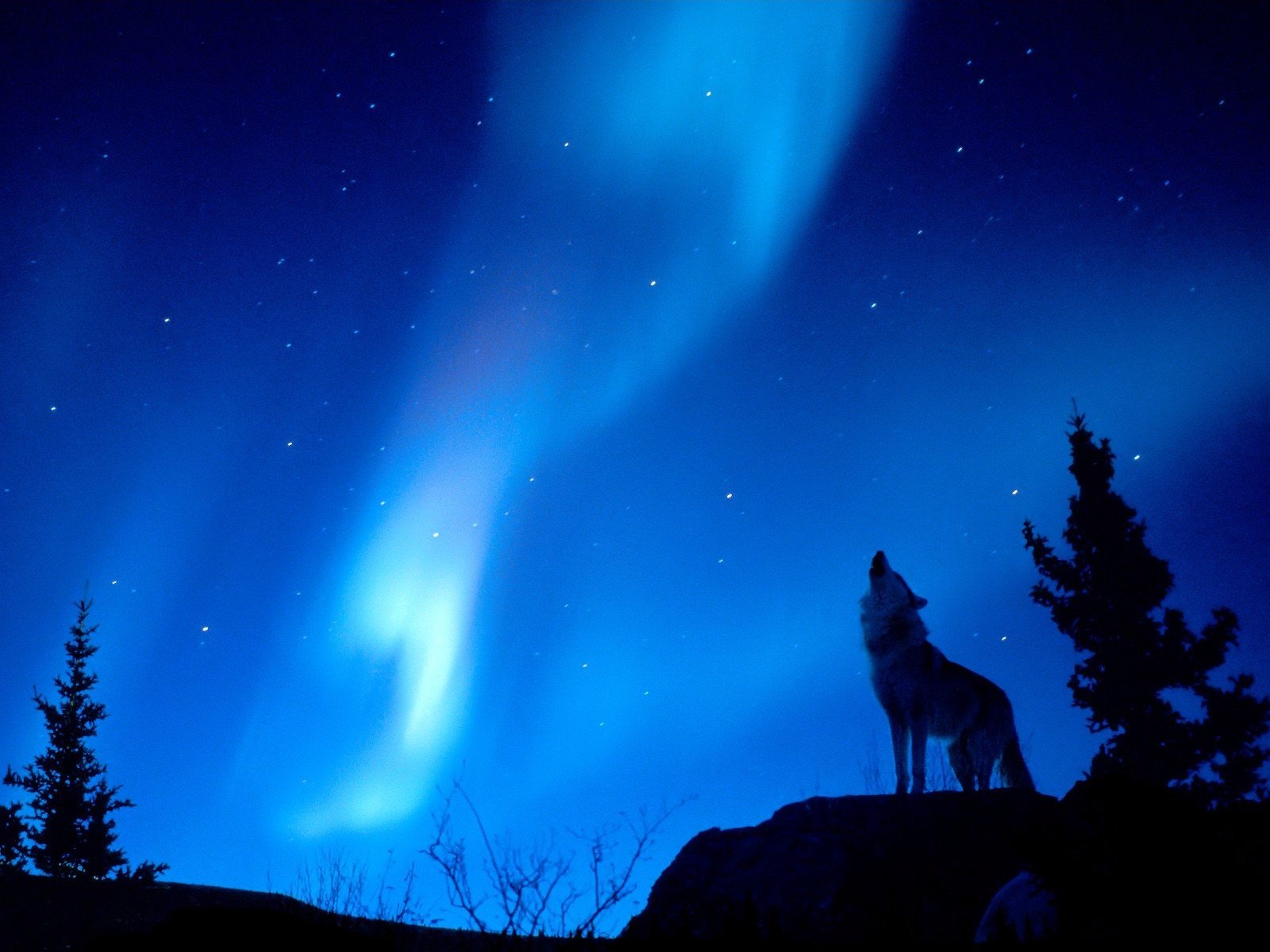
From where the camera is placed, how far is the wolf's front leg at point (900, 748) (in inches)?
463

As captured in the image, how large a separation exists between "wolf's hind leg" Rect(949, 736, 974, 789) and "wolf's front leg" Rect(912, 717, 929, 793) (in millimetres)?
790

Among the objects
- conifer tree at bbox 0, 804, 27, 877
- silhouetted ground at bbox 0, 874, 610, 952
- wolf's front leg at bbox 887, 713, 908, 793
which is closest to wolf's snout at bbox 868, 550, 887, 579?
wolf's front leg at bbox 887, 713, 908, 793

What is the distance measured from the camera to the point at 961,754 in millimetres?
12711

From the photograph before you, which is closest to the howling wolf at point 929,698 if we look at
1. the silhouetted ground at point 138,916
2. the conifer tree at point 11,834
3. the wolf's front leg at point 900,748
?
the wolf's front leg at point 900,748

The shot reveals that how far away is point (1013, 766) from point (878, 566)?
12.6 ft

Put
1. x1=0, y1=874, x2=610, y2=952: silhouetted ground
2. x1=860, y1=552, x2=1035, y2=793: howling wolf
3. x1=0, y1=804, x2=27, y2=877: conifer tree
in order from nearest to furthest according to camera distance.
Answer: x1=0, y1=874, x2=610, y2=952: silhouetted ground < x1=860, y1=552, x2=1035, y2=793: howling wolf < x1=0, y1=804, x2=27, y2=877: conifer tree

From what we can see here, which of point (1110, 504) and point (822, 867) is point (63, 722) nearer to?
point (822, 867)

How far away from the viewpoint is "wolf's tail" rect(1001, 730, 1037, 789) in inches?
502

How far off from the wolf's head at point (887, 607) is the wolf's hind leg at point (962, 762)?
5.87 ft

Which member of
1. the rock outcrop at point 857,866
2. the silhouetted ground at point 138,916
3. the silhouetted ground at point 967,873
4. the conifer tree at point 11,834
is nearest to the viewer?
the silhouetted ground at point 967,873

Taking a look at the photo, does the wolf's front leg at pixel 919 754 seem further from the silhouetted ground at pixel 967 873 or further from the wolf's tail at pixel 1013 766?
the wolf's tail at pixel 1013 766

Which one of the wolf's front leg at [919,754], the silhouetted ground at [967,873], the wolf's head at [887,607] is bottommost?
the silhouetted ground at [967,873]

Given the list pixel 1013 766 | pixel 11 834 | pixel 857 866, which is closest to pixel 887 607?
pixel 1013 766

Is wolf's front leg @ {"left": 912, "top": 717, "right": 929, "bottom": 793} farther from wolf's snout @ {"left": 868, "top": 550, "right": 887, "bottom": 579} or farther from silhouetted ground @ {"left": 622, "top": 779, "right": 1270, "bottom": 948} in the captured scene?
wolf's snout @ {"left": 868, "top": 550, "right": 887, "bottom": 579}
